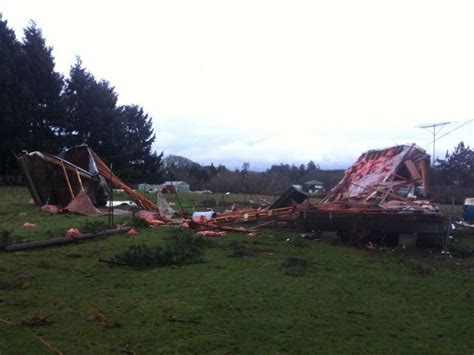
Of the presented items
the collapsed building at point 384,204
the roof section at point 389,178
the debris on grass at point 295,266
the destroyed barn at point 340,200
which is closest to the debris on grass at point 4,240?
the debris on grass at point 295,266

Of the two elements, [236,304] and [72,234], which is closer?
[236,304]

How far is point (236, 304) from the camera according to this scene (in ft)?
15.9

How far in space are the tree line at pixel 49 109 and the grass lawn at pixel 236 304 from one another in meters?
20.4

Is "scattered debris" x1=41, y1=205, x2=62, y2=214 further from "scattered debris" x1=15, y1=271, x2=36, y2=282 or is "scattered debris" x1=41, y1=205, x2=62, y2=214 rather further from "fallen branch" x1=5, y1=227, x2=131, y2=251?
"scattered debris" x1=15, y1=271, x2=36, y2=282

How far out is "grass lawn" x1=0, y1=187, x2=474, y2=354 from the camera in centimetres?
379

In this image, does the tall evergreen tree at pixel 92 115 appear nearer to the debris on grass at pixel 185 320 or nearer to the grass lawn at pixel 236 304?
the grass lawn at pixel 236 304

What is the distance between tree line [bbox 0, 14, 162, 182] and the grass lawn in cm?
2042

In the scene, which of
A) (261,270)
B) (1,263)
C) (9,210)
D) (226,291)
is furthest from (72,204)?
(226,291)

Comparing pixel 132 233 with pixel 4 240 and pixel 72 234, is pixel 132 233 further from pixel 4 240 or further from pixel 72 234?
pixel 4 240

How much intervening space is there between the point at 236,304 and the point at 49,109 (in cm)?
2688

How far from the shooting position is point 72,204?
13633 millimetres

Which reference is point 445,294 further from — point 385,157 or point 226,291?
point 385,157

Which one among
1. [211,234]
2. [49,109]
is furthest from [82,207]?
[49,109]

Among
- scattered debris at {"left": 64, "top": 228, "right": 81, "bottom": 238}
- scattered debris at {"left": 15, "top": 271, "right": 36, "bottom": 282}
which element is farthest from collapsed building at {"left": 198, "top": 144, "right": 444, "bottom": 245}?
scattered debris at {"left": 15, "top": 271, "right": 36, "bottom": 282}
